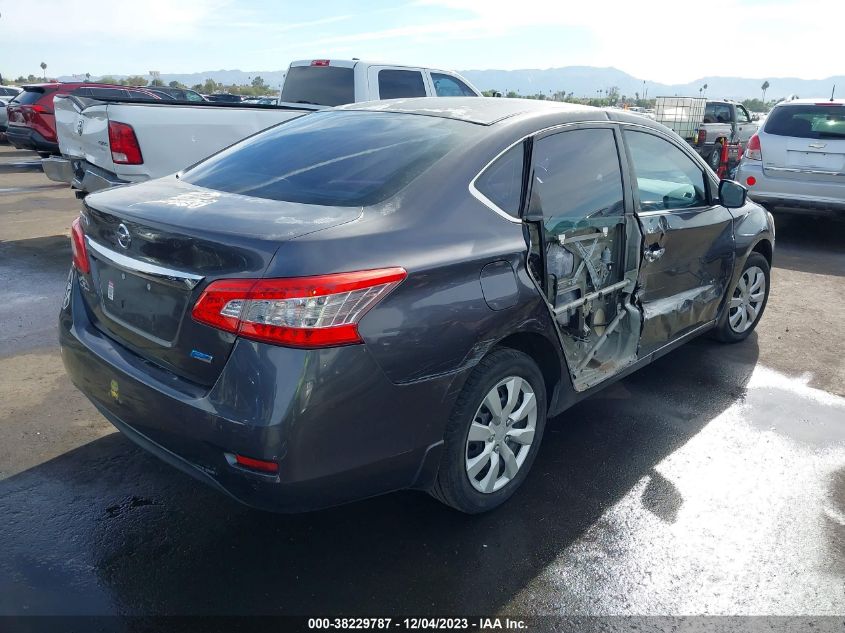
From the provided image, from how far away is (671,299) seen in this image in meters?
4.13

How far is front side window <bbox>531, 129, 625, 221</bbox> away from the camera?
3205 millimetres

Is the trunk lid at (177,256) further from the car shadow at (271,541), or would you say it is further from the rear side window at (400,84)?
the rear side window at (400,84)

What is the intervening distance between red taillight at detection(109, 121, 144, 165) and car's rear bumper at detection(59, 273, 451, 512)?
4499 millimetres

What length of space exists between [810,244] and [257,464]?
9.39m

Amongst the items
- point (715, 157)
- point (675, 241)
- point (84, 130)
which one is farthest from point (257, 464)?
point (715, 157)

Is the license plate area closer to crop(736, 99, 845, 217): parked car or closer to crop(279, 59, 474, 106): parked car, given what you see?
crop(279, 59, 474, 106): parked car

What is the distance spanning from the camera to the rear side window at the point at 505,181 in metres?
2.90

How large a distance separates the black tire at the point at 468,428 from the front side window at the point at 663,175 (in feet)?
4.71

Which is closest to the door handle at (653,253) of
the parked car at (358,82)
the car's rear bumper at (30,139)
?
the parked car at (358,82)

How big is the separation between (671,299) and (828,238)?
7289 mm

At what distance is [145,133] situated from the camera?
661 centimetres

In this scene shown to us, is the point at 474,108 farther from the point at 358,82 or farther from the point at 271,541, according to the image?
the point at 358,82

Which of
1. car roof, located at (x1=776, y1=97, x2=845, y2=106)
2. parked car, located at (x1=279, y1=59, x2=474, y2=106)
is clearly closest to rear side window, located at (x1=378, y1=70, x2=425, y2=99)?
parked car, located at (x1=279, y1=59, x2=474, y2=106)

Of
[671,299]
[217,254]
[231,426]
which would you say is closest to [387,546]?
[231,426]
